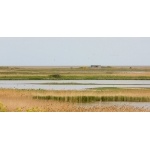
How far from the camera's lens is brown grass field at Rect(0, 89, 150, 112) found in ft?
36.8

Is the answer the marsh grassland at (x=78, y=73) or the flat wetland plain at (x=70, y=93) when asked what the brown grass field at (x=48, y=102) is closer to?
the flat wetland plain at (x=70, y=93)

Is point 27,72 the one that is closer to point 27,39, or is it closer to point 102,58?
point 27,39

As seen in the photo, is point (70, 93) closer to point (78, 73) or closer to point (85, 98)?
point (85, 98)

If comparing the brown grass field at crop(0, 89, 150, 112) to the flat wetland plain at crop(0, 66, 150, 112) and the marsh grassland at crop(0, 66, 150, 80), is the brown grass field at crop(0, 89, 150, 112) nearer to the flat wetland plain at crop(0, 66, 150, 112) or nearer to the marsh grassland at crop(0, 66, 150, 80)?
the flat wetland plain at crop(0, 66, 150, 112)

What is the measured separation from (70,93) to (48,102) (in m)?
0.52

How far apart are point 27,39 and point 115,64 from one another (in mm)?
2014

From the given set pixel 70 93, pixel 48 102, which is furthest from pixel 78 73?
pixel 48 102

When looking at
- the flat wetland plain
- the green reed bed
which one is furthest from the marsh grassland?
the green reed bed

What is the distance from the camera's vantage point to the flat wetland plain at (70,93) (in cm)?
1125

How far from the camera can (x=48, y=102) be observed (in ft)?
37.3

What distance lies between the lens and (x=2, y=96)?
11.3 metres

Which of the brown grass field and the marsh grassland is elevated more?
the marsh grassland

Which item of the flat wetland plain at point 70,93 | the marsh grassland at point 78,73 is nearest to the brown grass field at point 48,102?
the flat wetland plain at point 70,93

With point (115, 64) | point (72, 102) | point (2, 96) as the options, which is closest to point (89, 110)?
point (72, 102)
